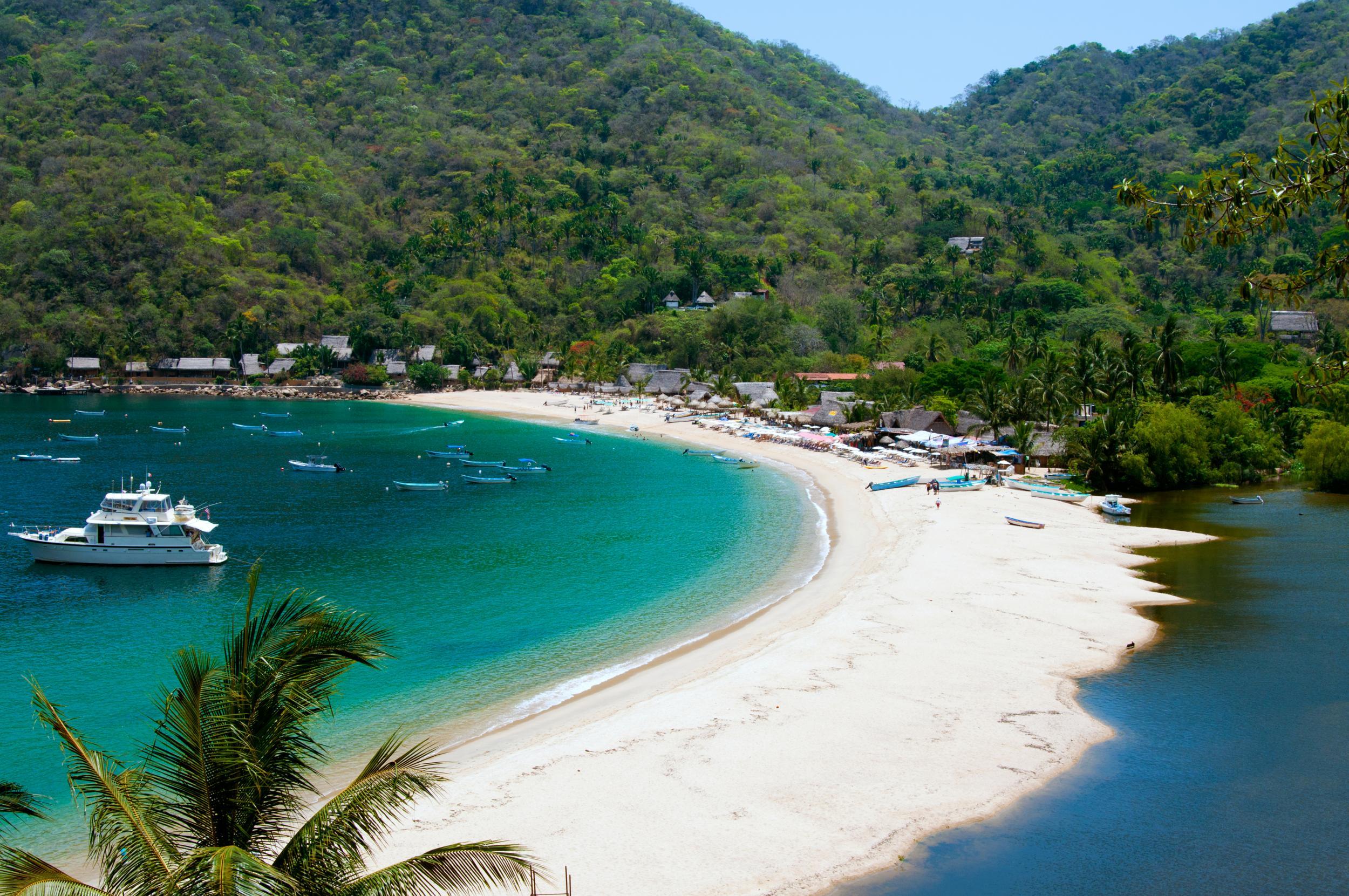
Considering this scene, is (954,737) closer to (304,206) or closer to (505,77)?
(304,206)

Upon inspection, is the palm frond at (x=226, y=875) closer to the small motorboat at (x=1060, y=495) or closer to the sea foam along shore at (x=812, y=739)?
the sea foam along shore at (x=812, y=739)

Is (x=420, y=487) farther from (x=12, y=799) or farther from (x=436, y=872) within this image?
(x=436, y=872)

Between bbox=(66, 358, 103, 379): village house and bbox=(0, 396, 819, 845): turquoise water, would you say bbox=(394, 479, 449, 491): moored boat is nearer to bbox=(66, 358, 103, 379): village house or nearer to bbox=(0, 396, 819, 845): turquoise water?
bbox=(0, 396, 819, 845): turquoise water

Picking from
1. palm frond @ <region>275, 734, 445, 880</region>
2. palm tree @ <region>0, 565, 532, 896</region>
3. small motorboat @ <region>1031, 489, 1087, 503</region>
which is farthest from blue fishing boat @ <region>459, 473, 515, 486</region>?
palm frond @ <region>275, 734, 445, 880</region>

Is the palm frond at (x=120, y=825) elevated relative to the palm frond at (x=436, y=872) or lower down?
elevated

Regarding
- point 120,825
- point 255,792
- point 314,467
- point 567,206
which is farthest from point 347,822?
point 567,206

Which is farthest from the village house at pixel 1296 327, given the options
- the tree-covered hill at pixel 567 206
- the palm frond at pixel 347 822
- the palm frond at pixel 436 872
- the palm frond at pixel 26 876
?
the palm frond at pixel 26 876

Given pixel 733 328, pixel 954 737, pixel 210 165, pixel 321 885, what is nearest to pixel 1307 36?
pixel 733 328
